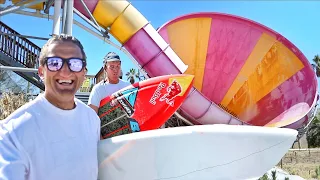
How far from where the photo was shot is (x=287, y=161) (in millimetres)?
12422

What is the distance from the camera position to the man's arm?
37.3 inches

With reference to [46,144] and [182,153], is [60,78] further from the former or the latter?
[182,153]

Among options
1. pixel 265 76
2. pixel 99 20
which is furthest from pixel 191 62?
pixel 99 20

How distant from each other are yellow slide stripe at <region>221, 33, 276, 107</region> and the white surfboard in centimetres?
569

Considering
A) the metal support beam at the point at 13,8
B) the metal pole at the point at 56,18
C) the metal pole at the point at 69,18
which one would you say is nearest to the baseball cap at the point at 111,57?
the metal pole at the point at 69,18

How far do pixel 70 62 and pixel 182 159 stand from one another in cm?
72

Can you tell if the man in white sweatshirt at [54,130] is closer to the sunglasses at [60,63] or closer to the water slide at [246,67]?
the sunglasses at [60,63]

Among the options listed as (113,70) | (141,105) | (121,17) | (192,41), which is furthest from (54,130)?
(192,41)

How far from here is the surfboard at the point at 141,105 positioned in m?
2.13

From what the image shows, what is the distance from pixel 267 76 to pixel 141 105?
5299mm

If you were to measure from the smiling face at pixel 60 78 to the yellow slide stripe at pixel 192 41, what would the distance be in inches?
220

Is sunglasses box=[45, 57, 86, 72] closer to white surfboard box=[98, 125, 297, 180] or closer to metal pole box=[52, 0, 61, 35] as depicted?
white surfboard box=[98, 125, 297, 180]

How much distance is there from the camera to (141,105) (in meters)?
2.41

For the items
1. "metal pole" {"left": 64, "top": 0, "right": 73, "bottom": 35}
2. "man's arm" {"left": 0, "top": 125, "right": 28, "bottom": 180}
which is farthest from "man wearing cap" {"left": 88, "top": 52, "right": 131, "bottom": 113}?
"metal pole" {"left": 64, "top": 0, "right": 73, "bottom": 35}
